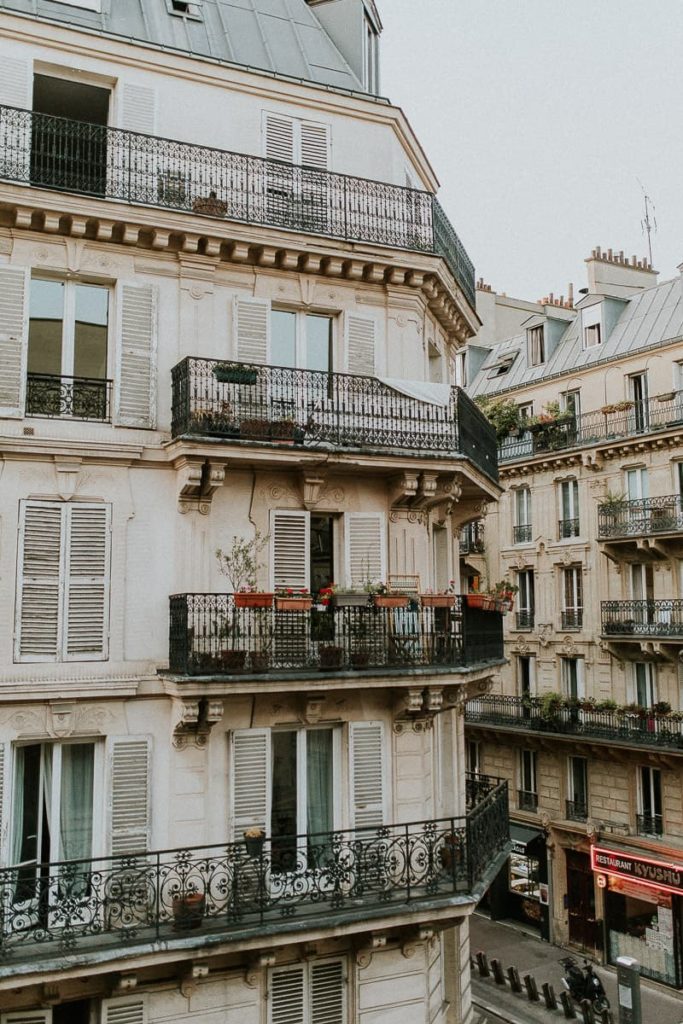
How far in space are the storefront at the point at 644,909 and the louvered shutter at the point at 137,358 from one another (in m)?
21.9

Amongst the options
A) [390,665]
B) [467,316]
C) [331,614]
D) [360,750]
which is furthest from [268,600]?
[467,316]

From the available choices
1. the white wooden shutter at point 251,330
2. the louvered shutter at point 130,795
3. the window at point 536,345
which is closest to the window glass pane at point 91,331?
the white wooden shutter at point 251,330

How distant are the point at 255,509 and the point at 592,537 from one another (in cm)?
2025

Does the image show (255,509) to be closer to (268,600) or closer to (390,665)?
(268,600)

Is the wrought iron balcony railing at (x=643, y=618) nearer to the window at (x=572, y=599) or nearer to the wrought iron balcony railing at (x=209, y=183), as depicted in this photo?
the window at (x=572, y=599)

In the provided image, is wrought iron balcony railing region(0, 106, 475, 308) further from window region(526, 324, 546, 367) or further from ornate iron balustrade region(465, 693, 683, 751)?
window region(526, 324, 546, 367)

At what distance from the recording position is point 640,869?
90.8 feet

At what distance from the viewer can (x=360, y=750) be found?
46.5ft

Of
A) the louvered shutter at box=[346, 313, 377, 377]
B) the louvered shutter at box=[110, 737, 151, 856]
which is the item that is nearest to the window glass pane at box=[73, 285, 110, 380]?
the louvered shutter at box=[346, 313, 377, 377]

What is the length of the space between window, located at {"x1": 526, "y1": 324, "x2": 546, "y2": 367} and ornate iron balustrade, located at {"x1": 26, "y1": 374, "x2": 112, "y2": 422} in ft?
83.8

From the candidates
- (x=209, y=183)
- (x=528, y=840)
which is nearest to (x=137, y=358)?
(x=209, y=183)

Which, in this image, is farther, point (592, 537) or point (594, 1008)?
point (592, 537)

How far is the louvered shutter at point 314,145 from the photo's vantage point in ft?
51.1

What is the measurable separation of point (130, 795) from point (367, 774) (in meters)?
3.64
